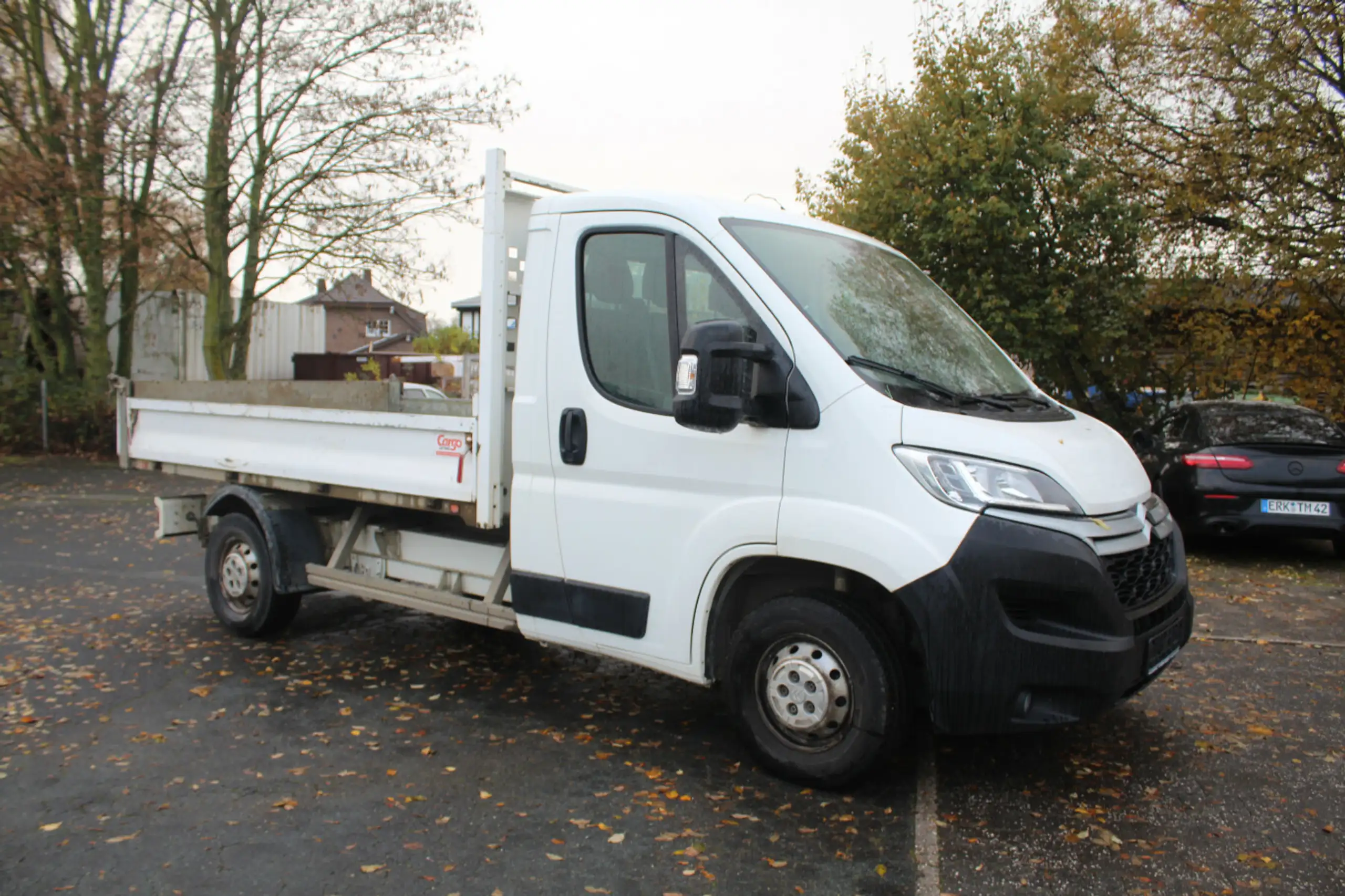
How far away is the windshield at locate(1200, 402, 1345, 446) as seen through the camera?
9.44m

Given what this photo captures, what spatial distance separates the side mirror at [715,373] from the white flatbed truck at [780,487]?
0.04 feet

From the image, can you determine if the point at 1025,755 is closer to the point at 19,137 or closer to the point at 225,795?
the point at 225,795

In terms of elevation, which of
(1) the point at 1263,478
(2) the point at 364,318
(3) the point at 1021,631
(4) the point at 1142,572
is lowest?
(3) the point at 1021,631

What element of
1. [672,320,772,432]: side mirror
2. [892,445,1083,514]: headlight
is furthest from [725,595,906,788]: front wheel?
[672,320,772,432]: side mirror

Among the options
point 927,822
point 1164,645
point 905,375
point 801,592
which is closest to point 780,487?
point 801,592

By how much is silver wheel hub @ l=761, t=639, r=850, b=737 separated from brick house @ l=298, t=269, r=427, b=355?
18028mm

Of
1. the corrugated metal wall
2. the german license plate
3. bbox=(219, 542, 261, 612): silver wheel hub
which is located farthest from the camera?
the corrugated metal wall

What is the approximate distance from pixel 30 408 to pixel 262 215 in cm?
585

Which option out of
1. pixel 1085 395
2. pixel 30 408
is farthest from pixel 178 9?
pixel 1085 395

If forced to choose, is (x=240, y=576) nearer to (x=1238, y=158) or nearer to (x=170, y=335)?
(x=1238, y=158)

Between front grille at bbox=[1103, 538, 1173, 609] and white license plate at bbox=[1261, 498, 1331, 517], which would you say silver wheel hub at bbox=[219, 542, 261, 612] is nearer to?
front grille at bbox=[1103, 538, 1173, 609]

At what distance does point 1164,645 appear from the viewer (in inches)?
164

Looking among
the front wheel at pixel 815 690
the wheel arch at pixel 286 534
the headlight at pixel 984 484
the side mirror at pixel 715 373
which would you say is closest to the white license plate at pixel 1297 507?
the headlight at pixel 984 484

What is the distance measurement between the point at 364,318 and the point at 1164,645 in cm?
2253
